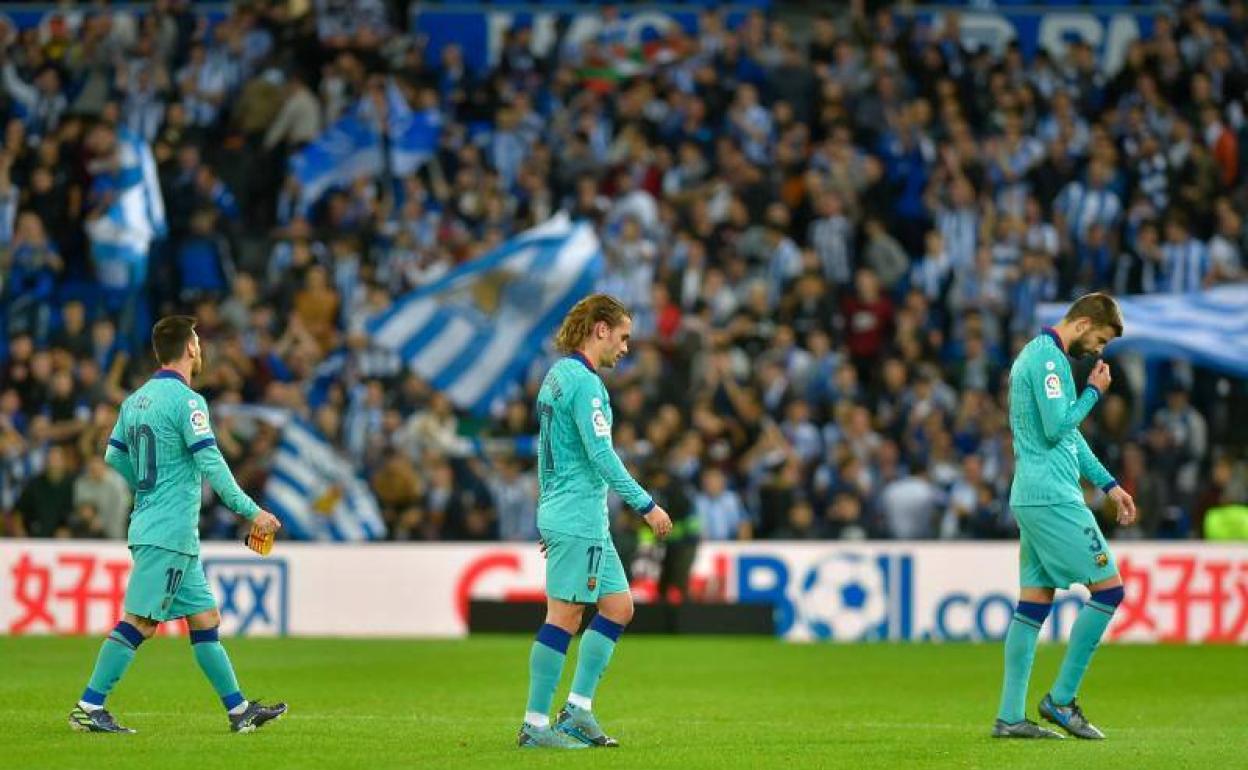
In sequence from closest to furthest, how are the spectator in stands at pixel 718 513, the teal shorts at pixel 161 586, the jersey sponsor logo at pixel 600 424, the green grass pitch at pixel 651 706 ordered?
the green grass pitch at pixel 651 706 < the jersey sponsor logo at pixel 600 424 < the teal shorts at pixel 161 586 < the spectator in stands at pixel 718 513

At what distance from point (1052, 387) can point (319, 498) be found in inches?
602

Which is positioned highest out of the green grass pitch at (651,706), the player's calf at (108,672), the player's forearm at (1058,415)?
the player's forearm at (1058,415)

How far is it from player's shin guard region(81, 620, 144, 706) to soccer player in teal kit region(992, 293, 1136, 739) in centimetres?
458

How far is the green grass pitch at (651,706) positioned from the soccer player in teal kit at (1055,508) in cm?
36

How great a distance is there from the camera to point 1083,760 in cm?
1148

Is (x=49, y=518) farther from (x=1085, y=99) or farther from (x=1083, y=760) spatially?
(x=1083, y=760)

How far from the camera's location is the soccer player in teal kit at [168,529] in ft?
40.8

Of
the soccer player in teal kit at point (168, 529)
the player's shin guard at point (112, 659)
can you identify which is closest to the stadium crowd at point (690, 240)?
the soccer player in teal kit at point (168, 529)

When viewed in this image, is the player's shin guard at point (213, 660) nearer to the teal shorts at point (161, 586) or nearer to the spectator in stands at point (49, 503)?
the teal shorts at point (161, 586)

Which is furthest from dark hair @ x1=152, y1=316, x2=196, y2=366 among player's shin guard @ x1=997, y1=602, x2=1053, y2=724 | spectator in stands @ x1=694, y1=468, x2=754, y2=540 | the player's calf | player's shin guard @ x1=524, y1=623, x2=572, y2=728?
spectator in stands @ x1=694, y1=468, x2=754, y2=540

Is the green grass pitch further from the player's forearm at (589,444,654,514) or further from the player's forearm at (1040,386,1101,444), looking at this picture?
the player's forearm at (1040,386,1101,444)

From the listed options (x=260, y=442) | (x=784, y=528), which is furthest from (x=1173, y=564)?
(x=260, y=442)

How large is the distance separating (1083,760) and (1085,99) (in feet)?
70.7

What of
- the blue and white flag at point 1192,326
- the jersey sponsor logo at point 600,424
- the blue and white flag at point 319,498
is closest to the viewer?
the jersey sponsor logo at point 600,424
